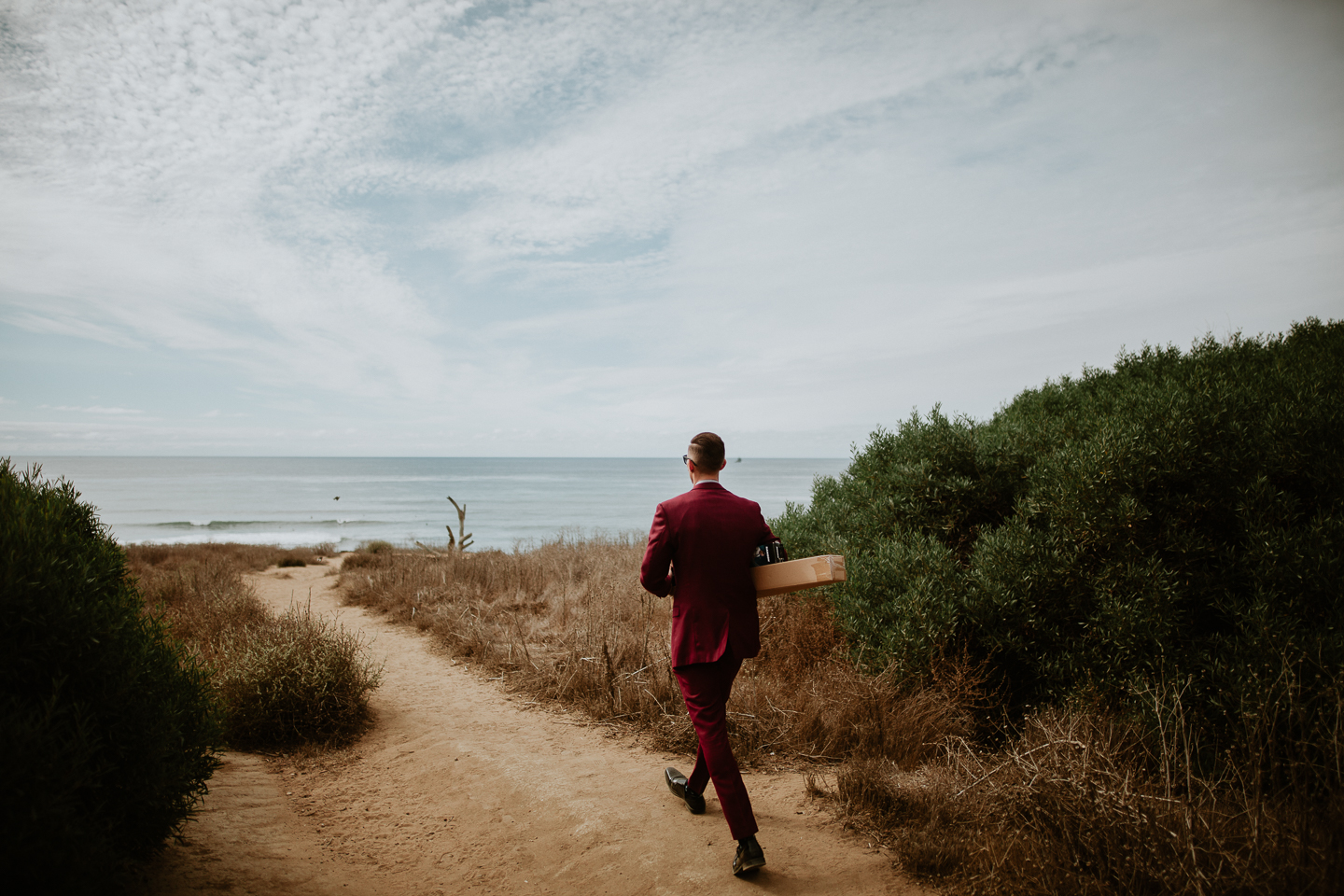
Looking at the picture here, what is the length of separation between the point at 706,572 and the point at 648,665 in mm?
3639

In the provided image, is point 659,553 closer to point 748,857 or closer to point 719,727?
point 719,727

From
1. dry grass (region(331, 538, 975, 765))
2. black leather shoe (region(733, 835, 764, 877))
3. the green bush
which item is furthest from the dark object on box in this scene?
the green bush

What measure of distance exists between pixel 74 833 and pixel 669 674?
184 inches

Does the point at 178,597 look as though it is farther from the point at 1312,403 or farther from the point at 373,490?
the point at 373,490

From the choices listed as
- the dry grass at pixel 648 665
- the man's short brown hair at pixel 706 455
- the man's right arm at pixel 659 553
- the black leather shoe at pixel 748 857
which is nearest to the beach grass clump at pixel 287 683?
the dry grass at pixel 648 665

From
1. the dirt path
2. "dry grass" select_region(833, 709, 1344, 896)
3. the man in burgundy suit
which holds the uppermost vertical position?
the man in burgundy suit

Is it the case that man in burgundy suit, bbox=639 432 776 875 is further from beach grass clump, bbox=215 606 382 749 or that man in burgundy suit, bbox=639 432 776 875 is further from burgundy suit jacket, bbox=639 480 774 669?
beach grass clump, bbox=215 606 382 749

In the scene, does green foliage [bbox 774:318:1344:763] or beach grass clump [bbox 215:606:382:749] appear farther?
beach grass clump [bbox 215:606:382:749]

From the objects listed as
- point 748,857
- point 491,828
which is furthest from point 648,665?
point 748,857

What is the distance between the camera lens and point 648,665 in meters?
6.78

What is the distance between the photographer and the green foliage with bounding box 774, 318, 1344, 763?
175 inches

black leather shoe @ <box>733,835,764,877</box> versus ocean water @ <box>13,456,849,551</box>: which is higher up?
ocean water @ <box>13,456,849,551</box>

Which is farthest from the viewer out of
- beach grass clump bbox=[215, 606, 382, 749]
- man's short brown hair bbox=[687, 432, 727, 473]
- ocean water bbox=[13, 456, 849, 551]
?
ocean water bbox=[13, 456, 849, 551]

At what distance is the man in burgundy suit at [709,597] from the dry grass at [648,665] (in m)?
1.80
